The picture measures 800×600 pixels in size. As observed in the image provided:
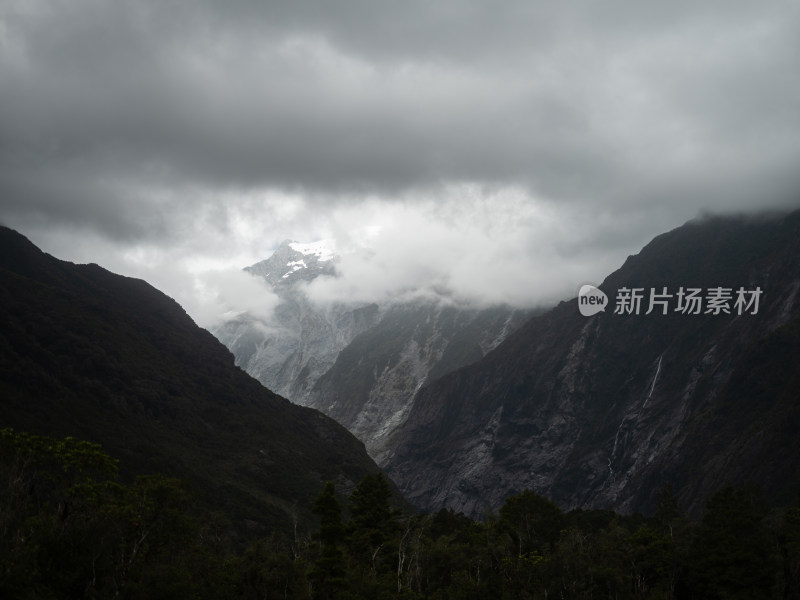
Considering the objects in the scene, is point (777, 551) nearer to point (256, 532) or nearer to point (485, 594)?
point (485, 594)

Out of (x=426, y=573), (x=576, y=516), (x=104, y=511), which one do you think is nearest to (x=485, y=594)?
(x=426, y=573)

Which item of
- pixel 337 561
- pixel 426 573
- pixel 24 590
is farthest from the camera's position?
pixel 426 573

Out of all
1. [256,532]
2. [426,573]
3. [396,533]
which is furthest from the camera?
[256,532]

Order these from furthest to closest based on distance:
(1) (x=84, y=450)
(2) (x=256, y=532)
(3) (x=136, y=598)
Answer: (2) (x=256, y=532) < (1) (x=84, y=450) < (3) (x=136, y=598)

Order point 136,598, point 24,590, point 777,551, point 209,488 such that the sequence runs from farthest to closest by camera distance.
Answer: point 209,488 < point 777,551 < point 136,598 < point 24,590

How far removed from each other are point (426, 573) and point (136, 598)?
40.6m

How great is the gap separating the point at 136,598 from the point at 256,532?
113697mm

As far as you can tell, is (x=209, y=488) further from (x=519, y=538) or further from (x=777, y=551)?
(x=777, y=551)

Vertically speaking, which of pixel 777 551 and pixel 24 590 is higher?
pixel 777 551

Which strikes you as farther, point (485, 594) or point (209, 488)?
point (209, 488)

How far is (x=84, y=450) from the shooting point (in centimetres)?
7044

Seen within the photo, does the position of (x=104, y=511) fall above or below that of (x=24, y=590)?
above

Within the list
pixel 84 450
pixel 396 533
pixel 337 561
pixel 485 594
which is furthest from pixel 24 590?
pixel 396 533

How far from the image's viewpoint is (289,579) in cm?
7331
